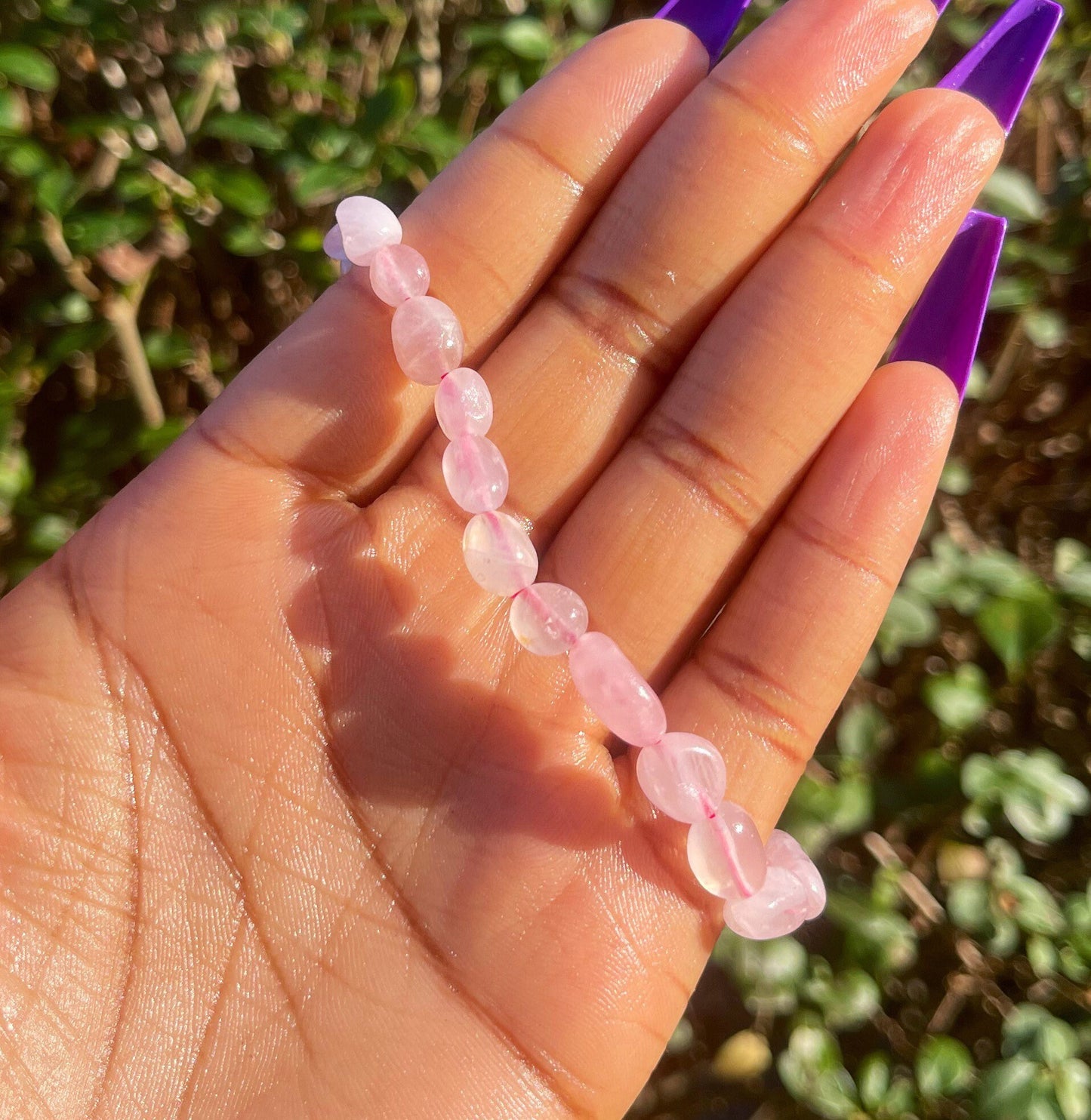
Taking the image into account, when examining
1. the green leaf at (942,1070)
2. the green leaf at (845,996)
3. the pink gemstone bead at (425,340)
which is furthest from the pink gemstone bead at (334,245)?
the green leaf at (942,1070)

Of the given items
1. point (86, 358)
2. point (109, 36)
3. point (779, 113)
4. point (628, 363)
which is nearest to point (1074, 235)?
point (779, 113)

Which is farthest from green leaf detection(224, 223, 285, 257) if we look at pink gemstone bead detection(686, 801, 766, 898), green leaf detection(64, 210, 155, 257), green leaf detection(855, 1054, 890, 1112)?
green leaf detection(855, 1054, 890, 1112)

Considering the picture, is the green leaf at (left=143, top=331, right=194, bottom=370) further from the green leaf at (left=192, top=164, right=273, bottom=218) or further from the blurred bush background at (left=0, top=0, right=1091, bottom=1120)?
the green leaf at (left=192, top=164, right=273, bottom=218)

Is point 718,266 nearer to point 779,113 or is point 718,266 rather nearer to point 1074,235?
point 779,113

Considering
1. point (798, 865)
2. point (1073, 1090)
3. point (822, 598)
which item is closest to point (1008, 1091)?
point (1073, 1090)

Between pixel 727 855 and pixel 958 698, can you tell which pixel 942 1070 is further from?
pixel 727 855

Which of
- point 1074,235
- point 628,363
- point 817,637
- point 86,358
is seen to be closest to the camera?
point 817,637
